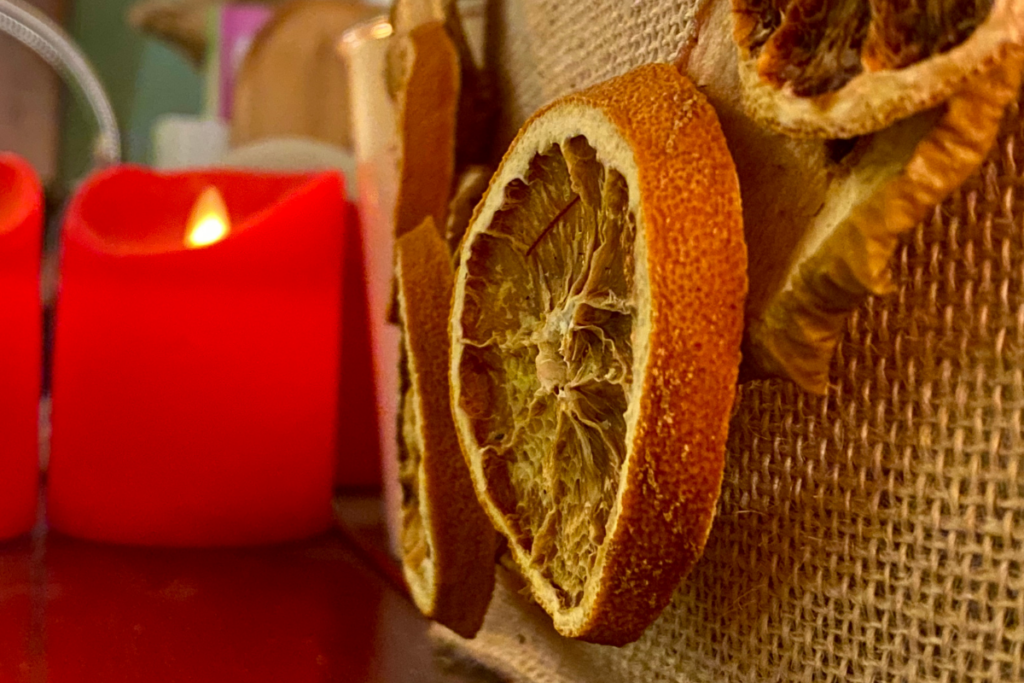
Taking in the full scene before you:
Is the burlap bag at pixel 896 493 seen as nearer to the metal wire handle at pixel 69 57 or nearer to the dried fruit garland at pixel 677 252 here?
the dried fruit garland at pixel 677 252

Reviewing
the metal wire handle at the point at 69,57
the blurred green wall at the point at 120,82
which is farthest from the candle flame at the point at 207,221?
the blurred green wall at the point at 120,82

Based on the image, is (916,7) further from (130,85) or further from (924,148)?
(130,85)

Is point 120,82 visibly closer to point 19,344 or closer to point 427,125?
point 19,344

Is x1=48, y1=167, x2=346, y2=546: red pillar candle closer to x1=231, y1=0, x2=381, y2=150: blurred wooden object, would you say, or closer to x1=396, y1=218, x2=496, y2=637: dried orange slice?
x1=396, y1=218, x2=496, y2=637: dried orange slice

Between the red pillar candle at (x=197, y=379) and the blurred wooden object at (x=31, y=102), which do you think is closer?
the red pillar candle at (x=197, y=379)

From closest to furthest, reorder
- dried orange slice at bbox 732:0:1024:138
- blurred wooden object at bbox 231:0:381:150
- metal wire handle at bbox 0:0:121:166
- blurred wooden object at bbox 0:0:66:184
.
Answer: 1. dried orange slice at bbox 732:0:1024:138
2. blurred wooden object at bbox 231:0:381:150
3. metal wire handle at bbox 0:0:121:166
4. blurred wooden object at bbox 0:0:66:184

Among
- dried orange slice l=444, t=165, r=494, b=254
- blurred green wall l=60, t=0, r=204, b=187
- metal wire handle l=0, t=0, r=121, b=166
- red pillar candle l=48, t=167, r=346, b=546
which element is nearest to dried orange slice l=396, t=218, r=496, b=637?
dried orange slice l=444, t=165, r=494, b=254

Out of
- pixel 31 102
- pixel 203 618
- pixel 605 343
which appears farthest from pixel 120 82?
pixel 605 343
